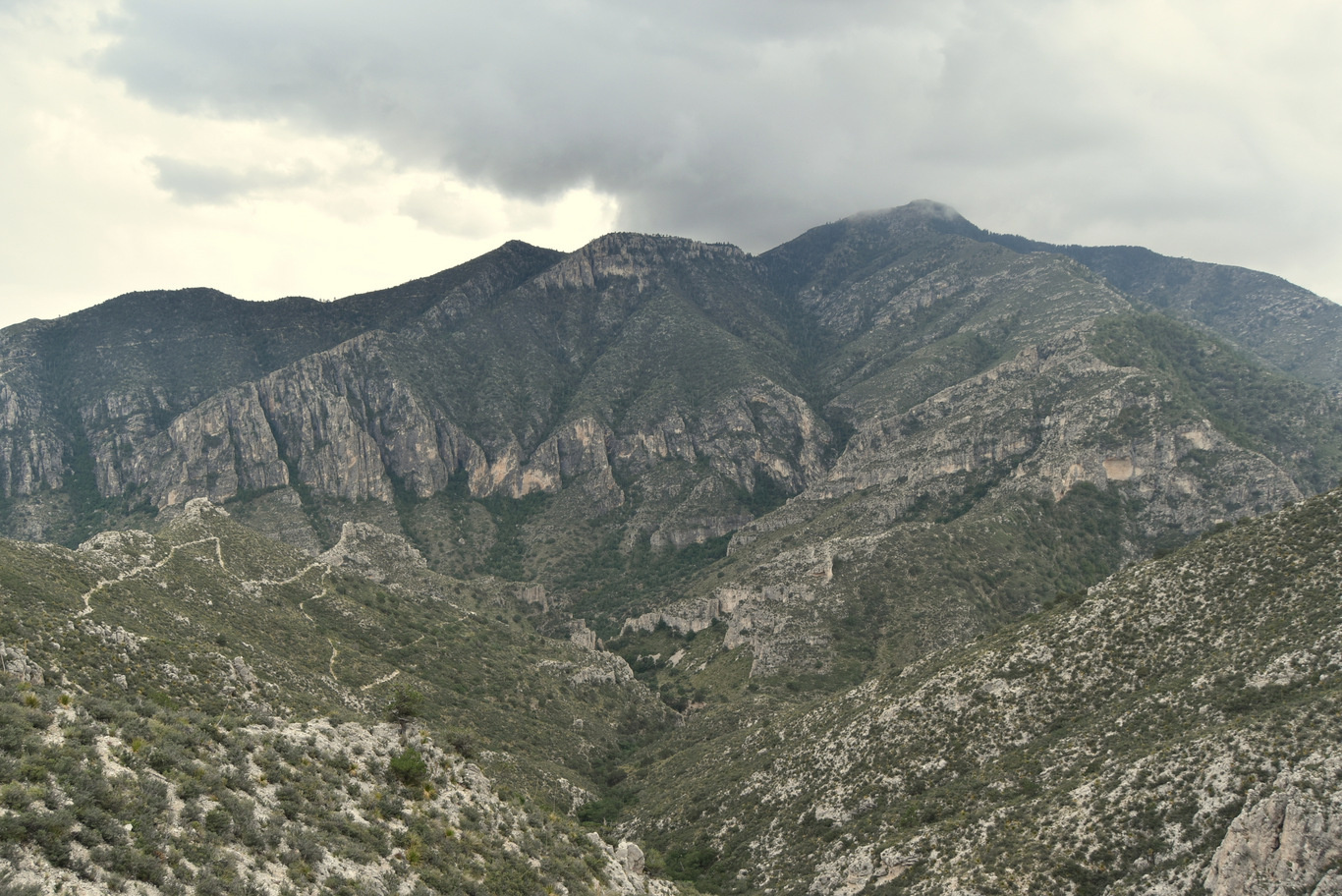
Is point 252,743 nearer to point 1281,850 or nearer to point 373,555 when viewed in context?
point 1281,850

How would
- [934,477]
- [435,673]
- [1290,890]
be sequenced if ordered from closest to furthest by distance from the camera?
1. [1290,890]
2. [435,673]
3. [934,477]

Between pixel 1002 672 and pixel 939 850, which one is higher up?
pixel 1002 672

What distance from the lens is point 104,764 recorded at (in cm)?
1972

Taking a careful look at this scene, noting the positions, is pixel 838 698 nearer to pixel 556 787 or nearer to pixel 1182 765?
pixel 556 787

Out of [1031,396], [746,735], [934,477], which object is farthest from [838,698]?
[1031,396]

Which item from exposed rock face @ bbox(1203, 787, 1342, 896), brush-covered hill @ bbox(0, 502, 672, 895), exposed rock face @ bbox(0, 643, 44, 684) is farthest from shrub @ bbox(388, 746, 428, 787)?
exposed rock face @ bbox(1203, 787, 1342, 896)

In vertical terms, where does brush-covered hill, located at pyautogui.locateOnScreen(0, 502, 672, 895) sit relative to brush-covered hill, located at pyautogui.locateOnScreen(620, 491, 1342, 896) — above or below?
above

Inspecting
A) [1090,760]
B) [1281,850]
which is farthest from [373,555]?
[1281,850]


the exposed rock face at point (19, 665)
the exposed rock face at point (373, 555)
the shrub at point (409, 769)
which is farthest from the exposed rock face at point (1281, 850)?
the exposed rock face at point (373, 555)

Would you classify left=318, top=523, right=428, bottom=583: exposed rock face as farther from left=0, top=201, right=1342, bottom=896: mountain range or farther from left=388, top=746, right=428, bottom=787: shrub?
left=388, top=746, right=428, bottom=787: shrub

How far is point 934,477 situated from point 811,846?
464 feet

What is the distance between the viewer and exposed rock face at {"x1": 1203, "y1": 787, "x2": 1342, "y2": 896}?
30.7 m

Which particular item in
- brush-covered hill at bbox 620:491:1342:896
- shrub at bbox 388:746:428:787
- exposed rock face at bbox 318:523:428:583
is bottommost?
brush-covered hill at bbox 620:491:1342:896

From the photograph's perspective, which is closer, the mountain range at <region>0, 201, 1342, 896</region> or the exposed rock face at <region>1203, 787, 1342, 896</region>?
→ the mountain range at <region>0, 201, 1342, 896</region>
